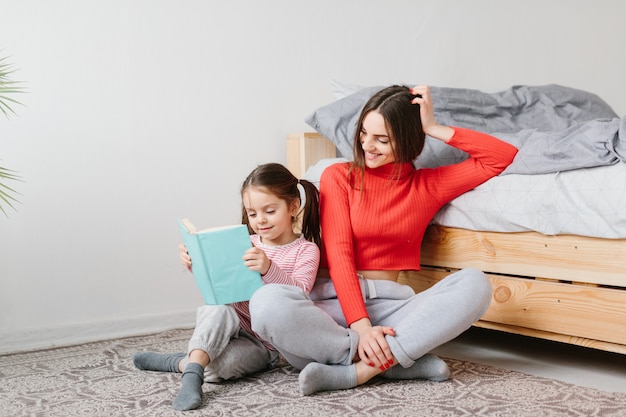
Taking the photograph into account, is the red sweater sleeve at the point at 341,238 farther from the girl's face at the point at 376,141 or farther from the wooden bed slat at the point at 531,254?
the wooden bed slat at the point at 531,254

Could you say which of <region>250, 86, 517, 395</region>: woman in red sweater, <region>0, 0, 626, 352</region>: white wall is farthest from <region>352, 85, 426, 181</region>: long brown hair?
<region>0, 0, 626, 352</region>: white wall

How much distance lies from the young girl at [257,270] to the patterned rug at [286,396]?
3 cm

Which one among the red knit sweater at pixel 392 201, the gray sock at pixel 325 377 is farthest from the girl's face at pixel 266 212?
the gray sock at pixel 325 377

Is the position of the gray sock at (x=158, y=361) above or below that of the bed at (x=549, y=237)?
below

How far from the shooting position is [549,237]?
152 centimetres

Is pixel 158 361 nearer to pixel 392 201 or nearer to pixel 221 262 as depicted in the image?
pixel 221 262

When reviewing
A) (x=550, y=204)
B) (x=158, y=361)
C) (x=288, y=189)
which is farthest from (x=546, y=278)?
(x=158, y=361)

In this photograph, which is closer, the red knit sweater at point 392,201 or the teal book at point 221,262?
the teal book at point 221,262

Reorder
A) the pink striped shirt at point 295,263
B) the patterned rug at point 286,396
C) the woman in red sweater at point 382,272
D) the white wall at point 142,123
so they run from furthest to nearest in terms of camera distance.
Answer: the white wall at point 142,123
the pink striped shirt at point 295,263
the woman in red sweater at point 382,272
the patterned rug at point 286,396

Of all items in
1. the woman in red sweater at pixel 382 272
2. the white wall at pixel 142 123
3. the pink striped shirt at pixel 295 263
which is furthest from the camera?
the white wall at pixel 142 123

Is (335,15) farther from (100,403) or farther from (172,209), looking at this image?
(100,403)

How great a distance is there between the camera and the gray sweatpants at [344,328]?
4.46ft

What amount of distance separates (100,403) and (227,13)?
1191 mm

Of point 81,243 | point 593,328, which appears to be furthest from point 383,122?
point 81,243
